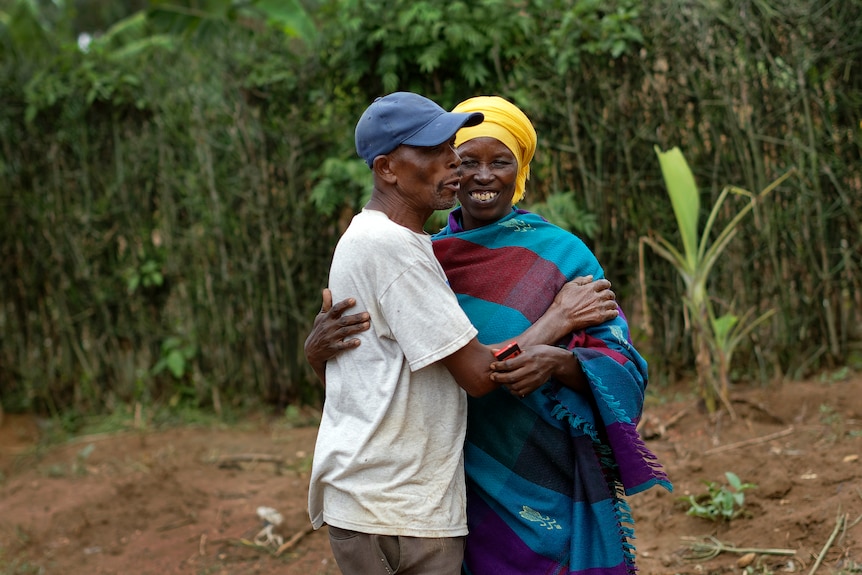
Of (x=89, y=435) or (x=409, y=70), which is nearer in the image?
(x=409, y=70)

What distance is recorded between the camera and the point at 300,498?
4656mm

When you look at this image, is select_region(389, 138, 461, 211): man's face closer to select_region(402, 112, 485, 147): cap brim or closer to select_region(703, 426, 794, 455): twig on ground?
select_region(402, 112, 485, 147): cap brim

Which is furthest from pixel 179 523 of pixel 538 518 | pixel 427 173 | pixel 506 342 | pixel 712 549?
pixel 427 173

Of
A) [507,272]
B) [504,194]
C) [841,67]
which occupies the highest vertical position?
[841,67]

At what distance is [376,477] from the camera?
194 cm

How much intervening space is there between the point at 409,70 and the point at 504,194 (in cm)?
343

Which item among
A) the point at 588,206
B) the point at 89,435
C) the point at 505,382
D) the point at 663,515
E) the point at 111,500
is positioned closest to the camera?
the point at 505,382

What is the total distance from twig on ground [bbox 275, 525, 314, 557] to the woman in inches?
83.2

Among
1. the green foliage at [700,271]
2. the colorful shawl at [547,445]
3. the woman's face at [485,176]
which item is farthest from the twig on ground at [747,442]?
the woman's face at [485,176]

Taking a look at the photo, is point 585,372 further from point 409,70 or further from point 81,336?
point 81,336

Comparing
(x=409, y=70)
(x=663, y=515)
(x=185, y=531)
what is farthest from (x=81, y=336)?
(x=663, y=515)

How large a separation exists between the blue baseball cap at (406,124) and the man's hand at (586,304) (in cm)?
51

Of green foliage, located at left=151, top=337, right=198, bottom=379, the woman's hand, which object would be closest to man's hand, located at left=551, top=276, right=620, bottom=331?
the woman's hand

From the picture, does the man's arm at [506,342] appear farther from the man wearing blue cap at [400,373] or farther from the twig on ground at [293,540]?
the twig on ground at [293,540]
